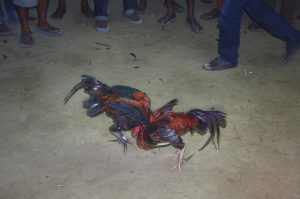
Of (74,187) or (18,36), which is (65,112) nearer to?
(74,187)

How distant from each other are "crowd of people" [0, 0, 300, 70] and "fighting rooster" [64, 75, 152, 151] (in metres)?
1.33

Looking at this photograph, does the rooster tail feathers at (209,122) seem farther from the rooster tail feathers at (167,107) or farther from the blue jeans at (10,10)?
the blue jeans at (10,10)

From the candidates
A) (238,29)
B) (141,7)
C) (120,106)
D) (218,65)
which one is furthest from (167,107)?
(141,7)

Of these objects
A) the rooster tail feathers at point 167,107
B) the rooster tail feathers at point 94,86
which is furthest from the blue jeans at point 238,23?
the rooster tail feathers at point 94,86

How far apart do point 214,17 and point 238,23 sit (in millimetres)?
1444

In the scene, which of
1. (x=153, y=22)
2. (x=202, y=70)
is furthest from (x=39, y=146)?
(x=153, y=22)

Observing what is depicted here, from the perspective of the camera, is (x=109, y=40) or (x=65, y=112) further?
(x=109, y=40)

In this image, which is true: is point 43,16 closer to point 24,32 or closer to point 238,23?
point 24,32

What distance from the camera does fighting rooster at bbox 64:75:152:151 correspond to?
3.10 m

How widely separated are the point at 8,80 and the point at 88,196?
187cm

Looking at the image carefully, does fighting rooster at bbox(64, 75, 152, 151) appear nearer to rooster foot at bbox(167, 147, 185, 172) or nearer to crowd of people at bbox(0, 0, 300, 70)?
rooster foot at bbox(167, 147, 185, 172)

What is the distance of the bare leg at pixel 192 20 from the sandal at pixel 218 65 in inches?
36.3

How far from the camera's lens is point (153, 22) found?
17.7ft

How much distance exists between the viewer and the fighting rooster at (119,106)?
3100 mm
